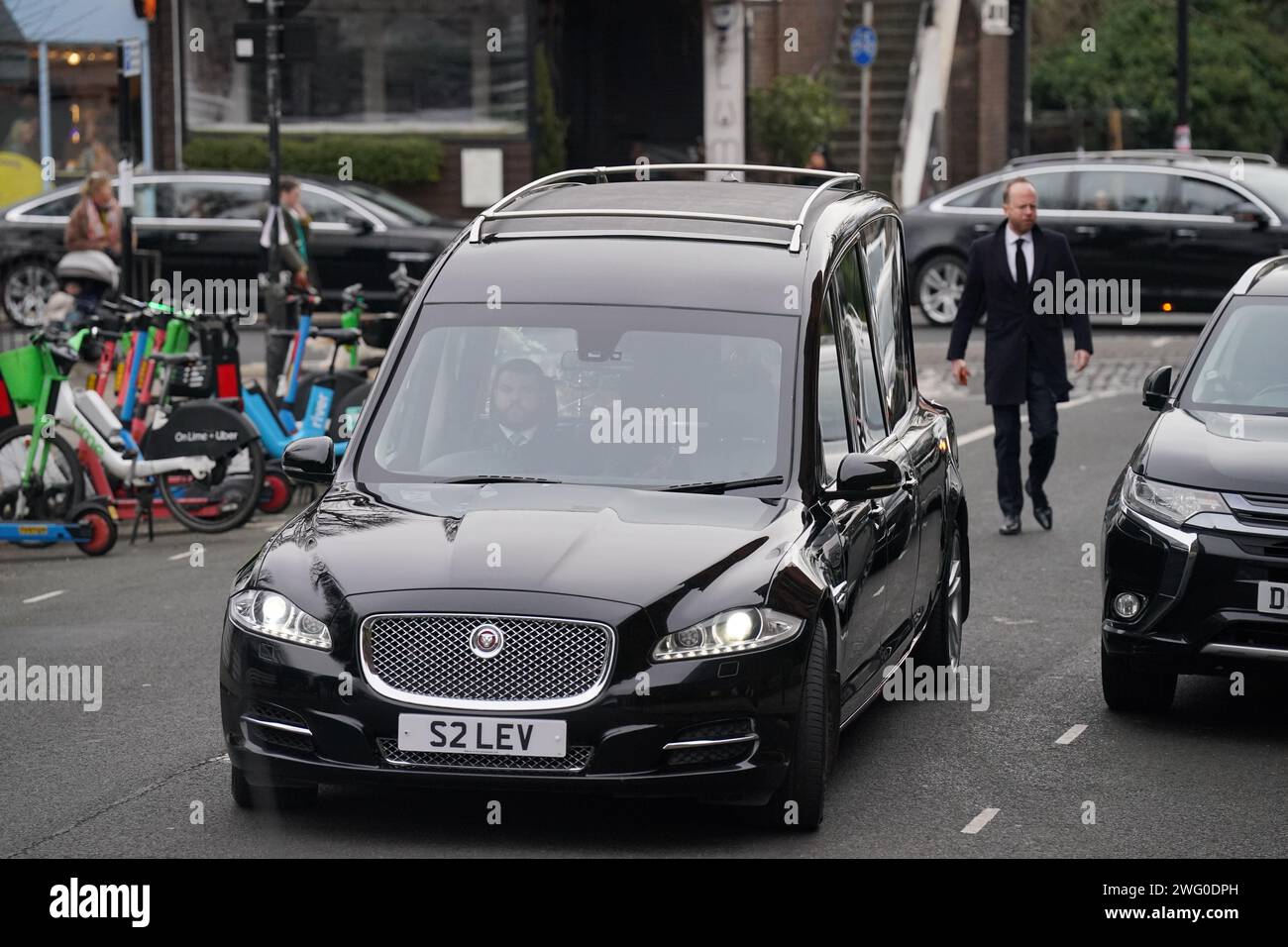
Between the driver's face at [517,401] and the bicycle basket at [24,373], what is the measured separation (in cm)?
640

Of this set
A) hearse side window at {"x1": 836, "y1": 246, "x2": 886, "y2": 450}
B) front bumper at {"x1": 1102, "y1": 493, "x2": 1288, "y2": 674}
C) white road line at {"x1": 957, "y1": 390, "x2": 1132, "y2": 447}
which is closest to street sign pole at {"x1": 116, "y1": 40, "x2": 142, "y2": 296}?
white road line at {"x1": 957, "y1": 390, "x2": 1132, "y2": 447}

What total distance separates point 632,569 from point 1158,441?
2.95 metres

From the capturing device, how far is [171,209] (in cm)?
2617

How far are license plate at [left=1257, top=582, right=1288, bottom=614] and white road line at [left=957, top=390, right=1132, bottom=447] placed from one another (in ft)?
29.5

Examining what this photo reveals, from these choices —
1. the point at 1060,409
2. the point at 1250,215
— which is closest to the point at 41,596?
the point at 1060,409

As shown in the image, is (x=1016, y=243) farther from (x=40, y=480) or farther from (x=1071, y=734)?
(x=40, y=480)

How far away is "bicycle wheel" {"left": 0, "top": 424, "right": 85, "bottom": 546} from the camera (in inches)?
518

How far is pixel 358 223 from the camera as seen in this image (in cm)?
2547

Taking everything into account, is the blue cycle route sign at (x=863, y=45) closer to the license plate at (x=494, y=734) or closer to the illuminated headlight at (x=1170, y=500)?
the illuminated headlight at (x=1170, y=500)

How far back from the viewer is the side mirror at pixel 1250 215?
2361cm

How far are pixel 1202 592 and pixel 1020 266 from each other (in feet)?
17.1

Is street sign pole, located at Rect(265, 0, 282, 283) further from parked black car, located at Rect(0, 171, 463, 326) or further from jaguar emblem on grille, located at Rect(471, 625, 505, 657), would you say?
jaguar emblem on grille, located at Rect(471, 625, 505, 657)
